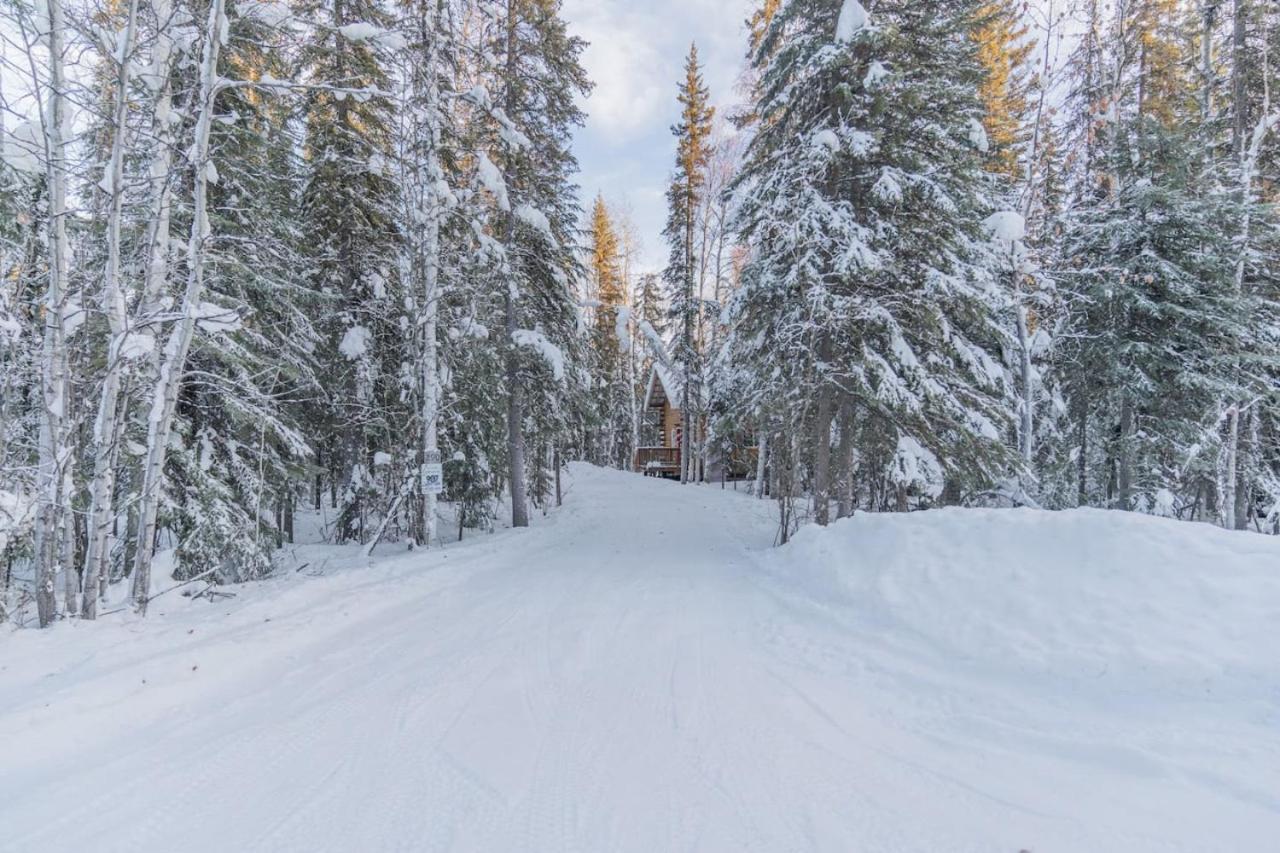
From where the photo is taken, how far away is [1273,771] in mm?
2545

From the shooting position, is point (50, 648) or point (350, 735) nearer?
point (350, 735)

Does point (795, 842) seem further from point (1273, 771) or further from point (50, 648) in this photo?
point (50, 648)

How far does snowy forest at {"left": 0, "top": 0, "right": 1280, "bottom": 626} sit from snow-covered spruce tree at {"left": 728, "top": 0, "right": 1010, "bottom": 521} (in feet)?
0.20

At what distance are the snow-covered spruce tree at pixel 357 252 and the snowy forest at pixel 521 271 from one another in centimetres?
7

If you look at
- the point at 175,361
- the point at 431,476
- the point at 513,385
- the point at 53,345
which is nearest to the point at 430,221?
the point at 513,385

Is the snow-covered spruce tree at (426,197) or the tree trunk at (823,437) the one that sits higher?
the snow-covered spruce tree at (426,197)

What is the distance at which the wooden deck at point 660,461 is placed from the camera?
3133cm

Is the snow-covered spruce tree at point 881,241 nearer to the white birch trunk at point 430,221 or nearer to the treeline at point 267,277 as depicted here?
the white birch trunk at point 430,221

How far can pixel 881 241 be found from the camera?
25.4ft

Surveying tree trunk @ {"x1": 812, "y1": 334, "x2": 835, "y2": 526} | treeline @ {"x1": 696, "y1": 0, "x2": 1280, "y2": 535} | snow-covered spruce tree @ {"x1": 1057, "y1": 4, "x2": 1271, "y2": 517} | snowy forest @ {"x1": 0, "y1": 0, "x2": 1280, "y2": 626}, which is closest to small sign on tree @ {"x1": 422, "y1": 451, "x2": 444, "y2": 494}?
snowy forest @ {"x1": 0, "y1": 0, "x2": 1280, "y2": 626}

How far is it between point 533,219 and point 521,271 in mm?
1195

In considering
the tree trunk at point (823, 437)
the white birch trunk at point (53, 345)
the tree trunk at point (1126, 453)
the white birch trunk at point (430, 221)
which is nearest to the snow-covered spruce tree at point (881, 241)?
the tree trunk at point (823, 437)

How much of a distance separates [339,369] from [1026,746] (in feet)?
35.3

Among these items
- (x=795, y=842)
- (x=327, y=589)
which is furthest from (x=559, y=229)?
(x=795, y=842)
